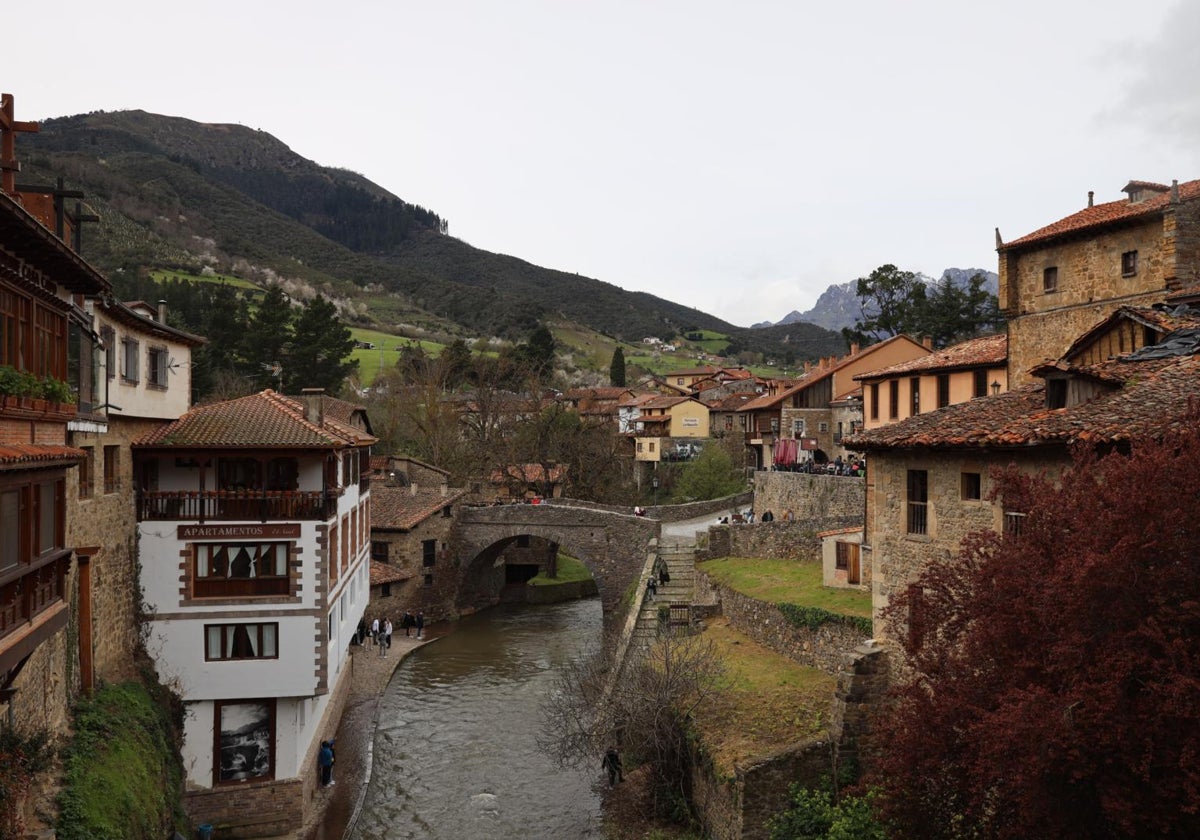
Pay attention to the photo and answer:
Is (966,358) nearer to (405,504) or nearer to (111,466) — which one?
(111,466)

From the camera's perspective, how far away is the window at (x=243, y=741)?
19.7 metres

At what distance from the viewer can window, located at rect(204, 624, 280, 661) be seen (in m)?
19.7

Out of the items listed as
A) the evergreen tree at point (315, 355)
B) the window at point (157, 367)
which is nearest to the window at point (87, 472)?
the window at point (157, 367)

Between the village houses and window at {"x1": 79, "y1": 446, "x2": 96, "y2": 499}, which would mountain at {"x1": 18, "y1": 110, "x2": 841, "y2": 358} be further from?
the village houses

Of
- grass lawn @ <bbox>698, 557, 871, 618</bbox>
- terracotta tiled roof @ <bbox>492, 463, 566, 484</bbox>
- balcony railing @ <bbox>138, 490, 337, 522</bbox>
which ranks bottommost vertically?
grass lawn @ <bbox>698, 557, 871, 618</bbox>

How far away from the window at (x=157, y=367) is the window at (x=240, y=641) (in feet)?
18.6

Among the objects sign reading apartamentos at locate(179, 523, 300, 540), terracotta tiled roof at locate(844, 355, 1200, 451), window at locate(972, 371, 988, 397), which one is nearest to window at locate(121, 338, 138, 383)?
sign reading apartamentos at locate(179, 523, 300, 540)

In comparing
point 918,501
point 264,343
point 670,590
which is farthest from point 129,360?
point 264,343

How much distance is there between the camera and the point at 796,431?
170 ft

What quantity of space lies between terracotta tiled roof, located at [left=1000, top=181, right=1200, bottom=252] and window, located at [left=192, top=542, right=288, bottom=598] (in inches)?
766

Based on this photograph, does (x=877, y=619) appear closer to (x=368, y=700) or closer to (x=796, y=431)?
(x=368, y=700)

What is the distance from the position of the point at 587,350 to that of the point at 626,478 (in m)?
68.7

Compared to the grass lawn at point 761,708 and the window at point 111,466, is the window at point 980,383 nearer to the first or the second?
the grass lawn at point 761,708

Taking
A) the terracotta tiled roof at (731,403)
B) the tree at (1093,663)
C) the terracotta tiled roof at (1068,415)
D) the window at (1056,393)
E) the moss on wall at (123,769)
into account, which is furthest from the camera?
the terracotta tiled roof at (731,403)
